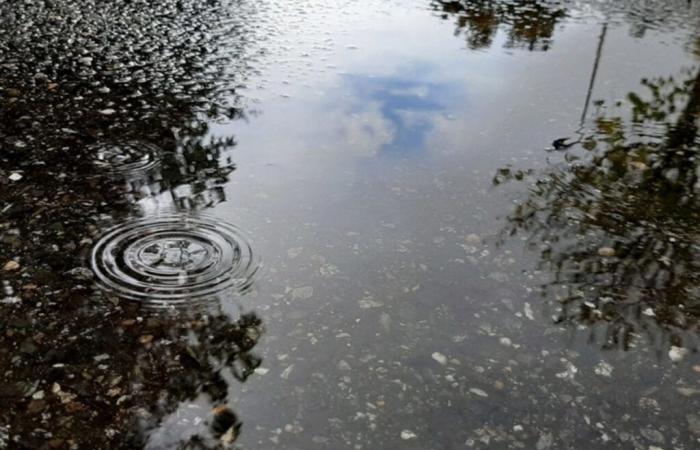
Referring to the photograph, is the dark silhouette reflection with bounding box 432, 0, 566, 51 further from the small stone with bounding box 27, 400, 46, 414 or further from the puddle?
the small stone with bounding box 27, 400, 46, 414

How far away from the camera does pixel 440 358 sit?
3055 mm

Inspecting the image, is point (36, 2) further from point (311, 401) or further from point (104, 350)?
point (311, 401)

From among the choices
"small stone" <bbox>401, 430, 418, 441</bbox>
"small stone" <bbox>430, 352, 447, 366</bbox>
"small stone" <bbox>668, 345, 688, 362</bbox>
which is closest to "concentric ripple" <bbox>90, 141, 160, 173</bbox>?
"small stone" <bbox>430, 352, 447, 366</bbox>

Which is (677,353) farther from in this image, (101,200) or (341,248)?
(101,200)

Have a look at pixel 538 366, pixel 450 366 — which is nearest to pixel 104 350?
pixel 450 366

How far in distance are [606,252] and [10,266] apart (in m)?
3.50

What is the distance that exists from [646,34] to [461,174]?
5.00 meters

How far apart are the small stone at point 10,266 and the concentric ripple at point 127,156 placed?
3.81 ft

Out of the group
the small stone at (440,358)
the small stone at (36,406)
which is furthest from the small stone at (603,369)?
the small stone at (36,406)

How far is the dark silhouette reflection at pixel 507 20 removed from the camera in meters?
7.68

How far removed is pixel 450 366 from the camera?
3008 mm

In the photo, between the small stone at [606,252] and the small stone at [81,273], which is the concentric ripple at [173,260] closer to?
the small stone at [81,273]

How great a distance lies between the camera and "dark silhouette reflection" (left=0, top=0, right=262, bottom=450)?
8.77 ft

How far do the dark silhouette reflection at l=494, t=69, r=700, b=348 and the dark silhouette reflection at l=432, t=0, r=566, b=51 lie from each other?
2.31 meters
